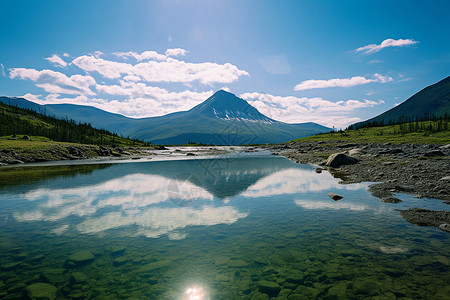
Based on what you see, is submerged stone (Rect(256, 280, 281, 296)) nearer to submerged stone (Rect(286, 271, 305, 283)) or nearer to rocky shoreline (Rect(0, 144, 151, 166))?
submerged stone (Rect(286, 271, 305, 283))

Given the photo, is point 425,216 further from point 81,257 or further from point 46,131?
point 46,131

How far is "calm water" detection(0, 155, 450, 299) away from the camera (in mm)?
6379

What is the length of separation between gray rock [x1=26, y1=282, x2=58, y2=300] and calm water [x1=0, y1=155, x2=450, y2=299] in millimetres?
177

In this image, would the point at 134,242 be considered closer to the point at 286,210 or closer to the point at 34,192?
the point at 286,210

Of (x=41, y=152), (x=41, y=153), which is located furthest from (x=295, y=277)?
Result: (x=41, y=152)

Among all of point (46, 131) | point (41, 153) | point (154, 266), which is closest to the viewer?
point (154, 266)

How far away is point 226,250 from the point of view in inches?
350

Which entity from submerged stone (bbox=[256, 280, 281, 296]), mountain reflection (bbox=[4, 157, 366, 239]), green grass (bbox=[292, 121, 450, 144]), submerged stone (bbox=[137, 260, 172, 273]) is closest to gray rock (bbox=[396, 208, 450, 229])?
mountain reflection (bbox=[4, 157, 366, 239])

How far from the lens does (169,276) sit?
7121mm

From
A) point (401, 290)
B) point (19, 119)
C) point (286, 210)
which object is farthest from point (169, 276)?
point (19, 119)

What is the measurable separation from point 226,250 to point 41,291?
19.4ft

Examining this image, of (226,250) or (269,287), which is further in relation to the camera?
(226,250)

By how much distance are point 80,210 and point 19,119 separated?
184293 millimetres

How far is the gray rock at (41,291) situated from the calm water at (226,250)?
18 cm
